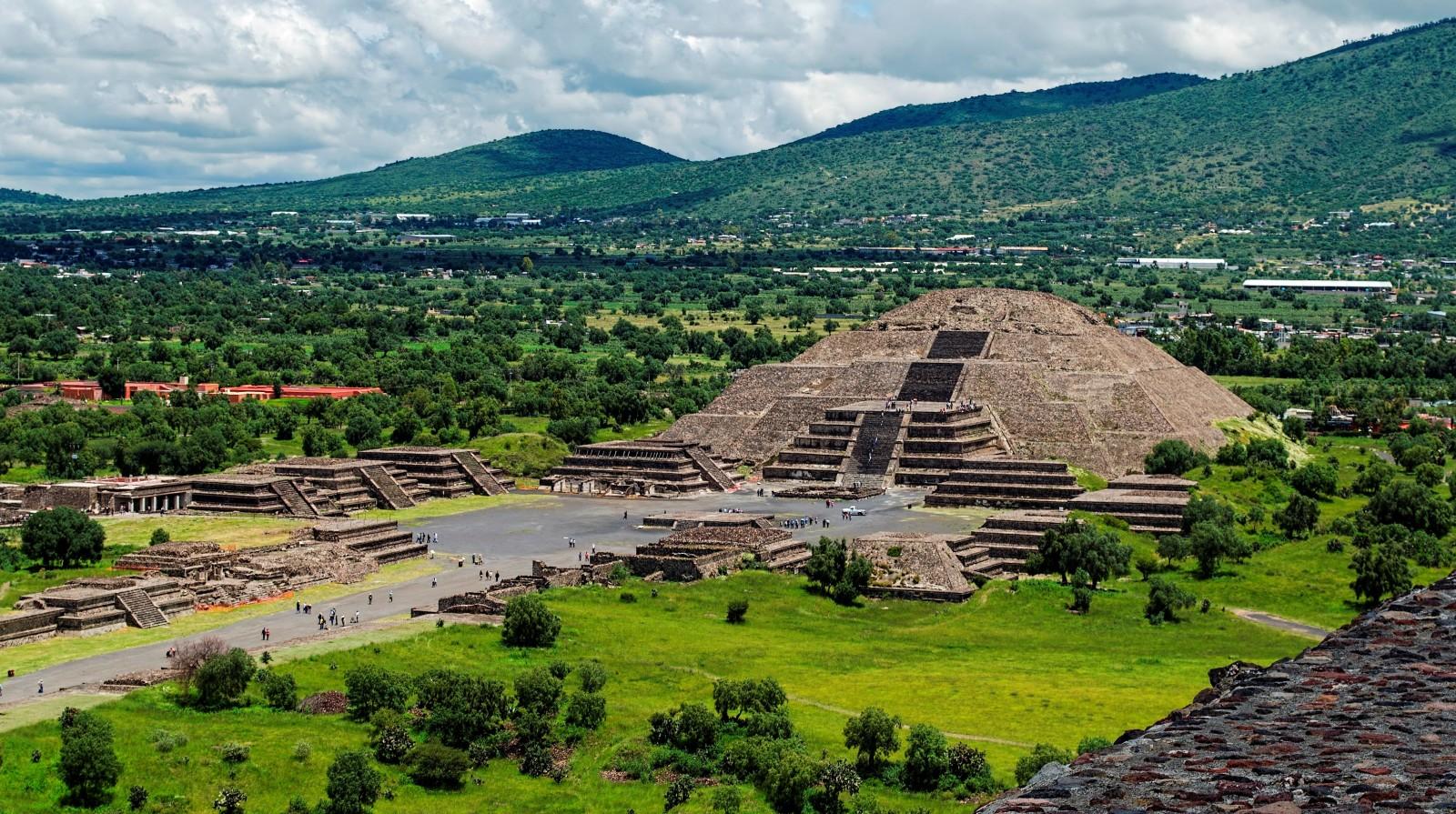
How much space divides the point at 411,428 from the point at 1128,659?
250ft

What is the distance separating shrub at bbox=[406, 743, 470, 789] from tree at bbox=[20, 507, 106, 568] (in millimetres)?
38326

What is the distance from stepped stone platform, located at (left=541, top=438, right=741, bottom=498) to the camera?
12162 cm

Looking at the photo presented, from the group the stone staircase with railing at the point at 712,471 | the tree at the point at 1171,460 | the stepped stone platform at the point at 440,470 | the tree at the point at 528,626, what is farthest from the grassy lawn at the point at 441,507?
the tree at the point at 1171,460

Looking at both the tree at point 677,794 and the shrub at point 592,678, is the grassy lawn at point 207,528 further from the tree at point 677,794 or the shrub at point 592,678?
the tree at point 677,794

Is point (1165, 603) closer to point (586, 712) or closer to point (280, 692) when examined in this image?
point (586, 712)

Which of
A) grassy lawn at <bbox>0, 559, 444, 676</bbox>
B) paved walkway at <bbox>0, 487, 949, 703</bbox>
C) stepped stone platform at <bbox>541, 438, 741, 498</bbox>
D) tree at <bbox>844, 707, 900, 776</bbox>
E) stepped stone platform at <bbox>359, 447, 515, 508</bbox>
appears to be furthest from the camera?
stepped stone platform at <bbox>541, 438, 741, 498</bbox>

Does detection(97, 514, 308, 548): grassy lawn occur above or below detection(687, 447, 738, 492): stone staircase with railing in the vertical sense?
below

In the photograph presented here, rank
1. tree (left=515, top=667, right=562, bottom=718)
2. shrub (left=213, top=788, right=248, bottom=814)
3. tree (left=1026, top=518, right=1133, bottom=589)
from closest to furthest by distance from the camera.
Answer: shrub (left=213, top=788, right=248, bottom=814), tree (left=515, top=667, right=562, bottom=718), tree (left=1026, top=518, right=1133, bottom=589)

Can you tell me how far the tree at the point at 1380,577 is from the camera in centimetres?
7856

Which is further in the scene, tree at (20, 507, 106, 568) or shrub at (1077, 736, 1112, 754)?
tree at (20, 507, 106, 568)

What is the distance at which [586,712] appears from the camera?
56.7 meters

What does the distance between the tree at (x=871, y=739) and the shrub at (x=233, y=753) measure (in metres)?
16.9

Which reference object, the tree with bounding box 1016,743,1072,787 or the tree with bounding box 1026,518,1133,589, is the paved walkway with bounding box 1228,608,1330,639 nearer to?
the tree with bounding box 1026,518,1133,589

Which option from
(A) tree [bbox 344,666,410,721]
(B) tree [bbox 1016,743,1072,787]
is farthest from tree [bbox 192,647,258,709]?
(B) tree [bbox 1016,743,1072,787]
